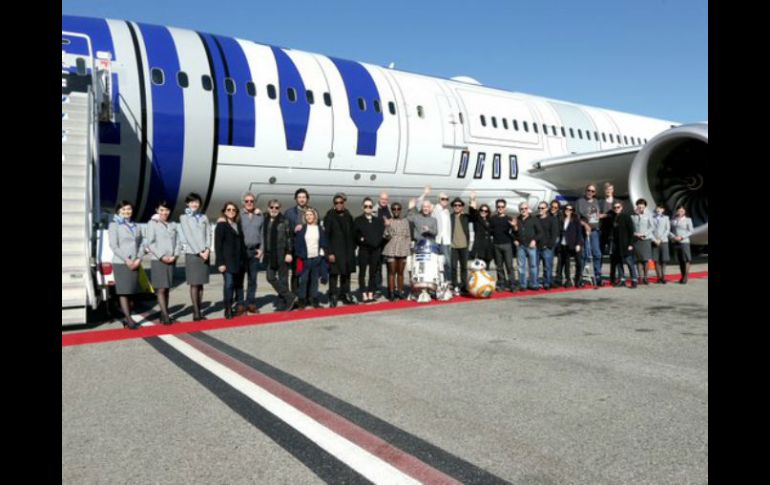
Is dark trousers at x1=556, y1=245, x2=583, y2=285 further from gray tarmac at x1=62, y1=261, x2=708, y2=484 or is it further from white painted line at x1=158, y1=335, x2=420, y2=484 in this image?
white painted line at x1=158, y1=335, x2=420, y2=484

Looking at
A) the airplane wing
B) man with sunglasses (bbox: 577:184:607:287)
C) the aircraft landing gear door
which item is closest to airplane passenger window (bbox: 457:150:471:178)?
the aircraft landing gear door

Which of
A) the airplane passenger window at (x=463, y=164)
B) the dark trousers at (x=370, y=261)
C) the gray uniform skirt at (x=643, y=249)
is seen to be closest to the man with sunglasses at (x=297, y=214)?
the dark trousers at (x=370, y=261)

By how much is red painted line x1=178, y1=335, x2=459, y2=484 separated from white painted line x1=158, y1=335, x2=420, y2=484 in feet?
0.12

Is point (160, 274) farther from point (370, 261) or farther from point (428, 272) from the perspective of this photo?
point (428, 272)

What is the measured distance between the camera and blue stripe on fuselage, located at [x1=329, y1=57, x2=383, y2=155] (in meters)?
11.2

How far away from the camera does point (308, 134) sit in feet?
34.7

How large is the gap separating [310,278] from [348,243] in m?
0.77

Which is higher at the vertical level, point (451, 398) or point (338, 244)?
point (338, 244)

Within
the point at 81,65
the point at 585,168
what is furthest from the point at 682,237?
the point at 81,65

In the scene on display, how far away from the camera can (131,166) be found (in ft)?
30.0

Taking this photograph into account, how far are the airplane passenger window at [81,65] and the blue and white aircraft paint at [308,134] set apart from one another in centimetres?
4
